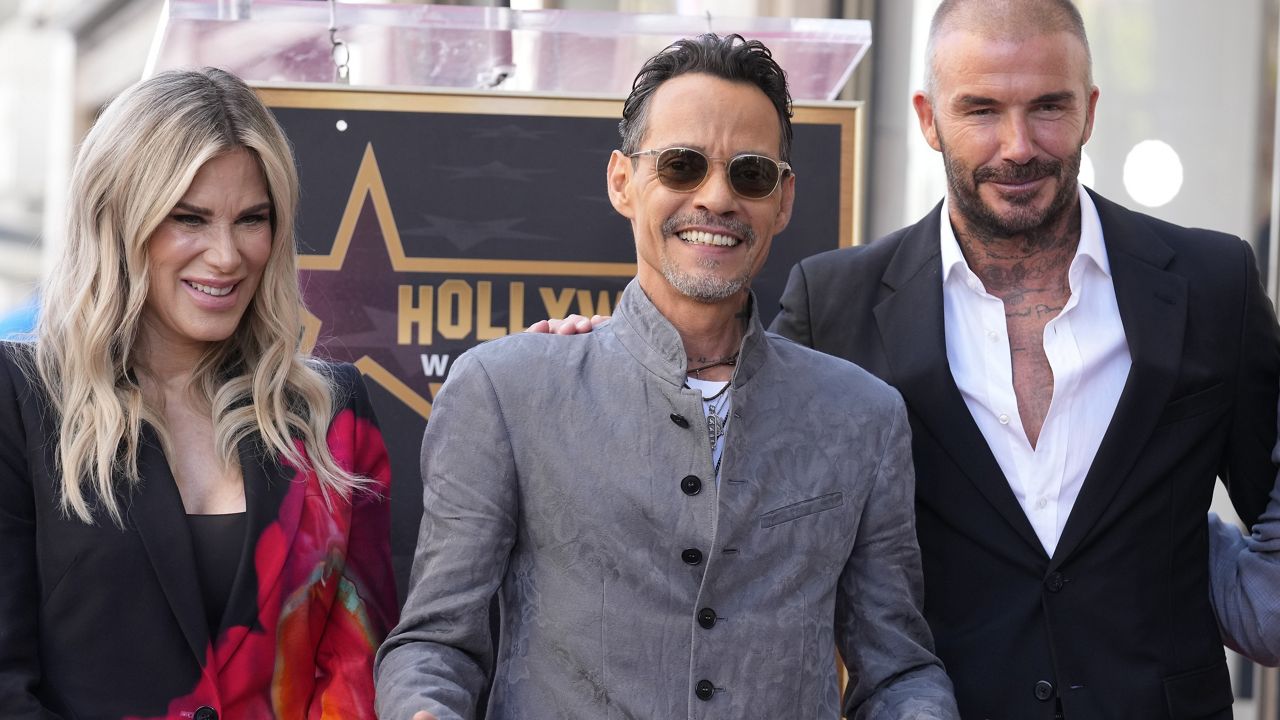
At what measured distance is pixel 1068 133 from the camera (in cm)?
288

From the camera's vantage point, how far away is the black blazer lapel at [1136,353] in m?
2.76

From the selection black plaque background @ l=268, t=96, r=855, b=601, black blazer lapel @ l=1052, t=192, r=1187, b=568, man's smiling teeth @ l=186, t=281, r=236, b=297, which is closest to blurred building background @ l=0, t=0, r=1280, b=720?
black plaque background @ l=268, t=96, r=855, b=601

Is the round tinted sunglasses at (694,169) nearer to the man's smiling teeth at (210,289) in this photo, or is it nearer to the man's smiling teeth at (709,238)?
the man's smiling teeth at (709,238)

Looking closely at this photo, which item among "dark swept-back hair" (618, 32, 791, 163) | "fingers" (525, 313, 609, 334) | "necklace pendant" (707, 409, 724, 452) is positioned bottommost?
"necklace pendant" (707, 409, 724, 452)

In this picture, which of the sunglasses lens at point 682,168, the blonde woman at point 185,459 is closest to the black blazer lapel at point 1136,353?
the sunglasses lens at point 682,168

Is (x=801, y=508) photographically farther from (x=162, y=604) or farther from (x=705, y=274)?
(x=162, y=604)

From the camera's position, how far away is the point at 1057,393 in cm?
285

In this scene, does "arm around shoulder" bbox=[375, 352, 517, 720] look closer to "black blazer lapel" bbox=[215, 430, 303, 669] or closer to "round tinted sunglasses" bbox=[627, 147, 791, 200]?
"black blazer lapel" bbox=[215, 430, 303, 669]

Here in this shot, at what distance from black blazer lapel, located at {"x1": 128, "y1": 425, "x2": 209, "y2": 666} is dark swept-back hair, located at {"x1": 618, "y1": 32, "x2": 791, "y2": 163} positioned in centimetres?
98

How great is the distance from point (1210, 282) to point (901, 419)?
0.79 m

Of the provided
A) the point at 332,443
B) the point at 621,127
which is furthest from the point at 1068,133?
the point at 332,443

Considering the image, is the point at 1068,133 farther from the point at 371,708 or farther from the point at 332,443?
the point at 371,708

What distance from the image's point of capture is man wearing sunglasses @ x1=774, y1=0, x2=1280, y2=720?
9.11ft

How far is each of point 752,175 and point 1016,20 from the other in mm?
782
